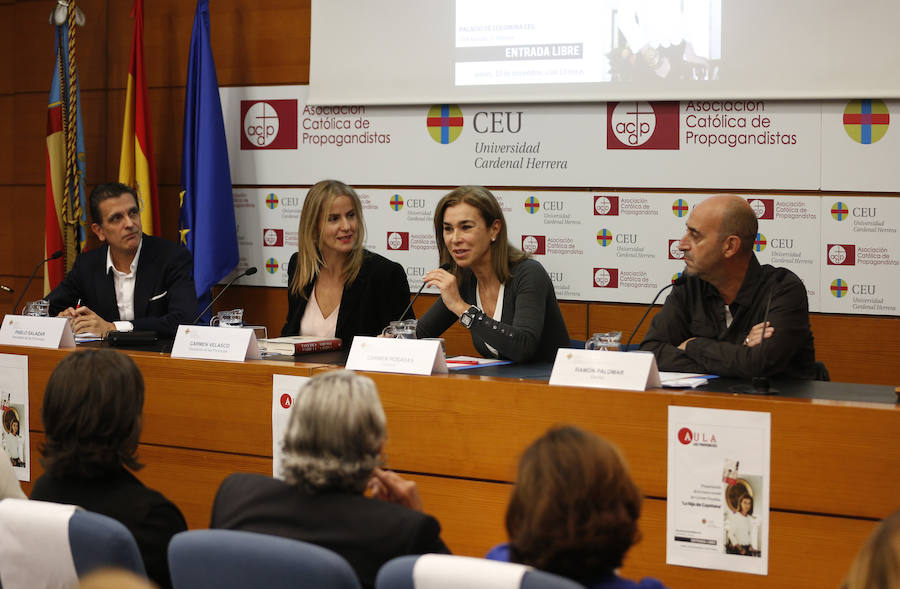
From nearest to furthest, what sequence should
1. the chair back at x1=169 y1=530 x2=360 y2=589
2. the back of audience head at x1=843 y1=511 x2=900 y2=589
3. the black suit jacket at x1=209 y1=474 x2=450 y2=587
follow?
the back of audience head at x1=843 y1=511 x2=900 y2=589 → the chair back at x1=169 y1=530 x2=360 y2=589 → the black suit jacket at x1=209 y1=474 x2=450 y2=587

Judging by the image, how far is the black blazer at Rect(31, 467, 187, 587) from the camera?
181 cm

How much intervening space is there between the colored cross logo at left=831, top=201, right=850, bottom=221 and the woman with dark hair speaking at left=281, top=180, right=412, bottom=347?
2.00 meters

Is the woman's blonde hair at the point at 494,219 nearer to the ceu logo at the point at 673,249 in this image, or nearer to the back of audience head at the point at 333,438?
the ceu logo at the point at 673,249

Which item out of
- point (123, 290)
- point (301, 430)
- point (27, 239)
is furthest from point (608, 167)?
point (27, 239)

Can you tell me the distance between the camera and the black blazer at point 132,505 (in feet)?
5.94

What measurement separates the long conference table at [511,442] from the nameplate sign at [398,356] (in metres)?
0.04

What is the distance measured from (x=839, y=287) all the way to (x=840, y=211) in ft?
1.13

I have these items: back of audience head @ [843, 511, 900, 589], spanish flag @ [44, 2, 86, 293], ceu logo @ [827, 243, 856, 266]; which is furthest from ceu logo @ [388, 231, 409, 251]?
back of audience head @ [843, 511, 900, 589]

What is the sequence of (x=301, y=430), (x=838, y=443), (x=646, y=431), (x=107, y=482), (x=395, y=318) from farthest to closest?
(x=395, y=318) → (x=646, y=431) → (x=838, y=443) → (x=107, y=482) → (x=301, y=430)

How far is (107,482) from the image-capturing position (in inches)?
74.3

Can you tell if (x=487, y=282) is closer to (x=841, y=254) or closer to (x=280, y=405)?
(x=280, y=405)

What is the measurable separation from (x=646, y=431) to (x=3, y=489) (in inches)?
57.7

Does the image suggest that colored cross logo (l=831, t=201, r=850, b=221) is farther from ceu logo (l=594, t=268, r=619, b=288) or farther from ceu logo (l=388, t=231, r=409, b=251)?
ceu logo (l=388, t=231, r=409, b=251)

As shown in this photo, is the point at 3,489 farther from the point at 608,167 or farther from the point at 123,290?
the point at 608,167
